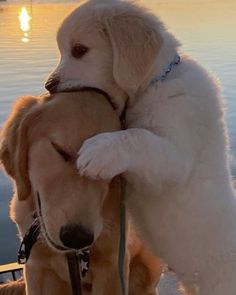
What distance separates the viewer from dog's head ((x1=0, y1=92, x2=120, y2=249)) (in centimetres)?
209

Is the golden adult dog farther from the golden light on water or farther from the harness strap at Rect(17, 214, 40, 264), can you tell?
the golden light on water

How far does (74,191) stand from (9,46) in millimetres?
10306

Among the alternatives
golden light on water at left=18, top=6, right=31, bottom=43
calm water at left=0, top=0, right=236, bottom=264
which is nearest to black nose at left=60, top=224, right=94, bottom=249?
calm water at left=0, top=0, right=236, bottom=264

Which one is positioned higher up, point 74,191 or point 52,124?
point 52,124

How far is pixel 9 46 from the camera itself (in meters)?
12.0

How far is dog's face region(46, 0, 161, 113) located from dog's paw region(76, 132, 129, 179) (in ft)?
1.18

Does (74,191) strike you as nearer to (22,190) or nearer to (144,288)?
(22,190)

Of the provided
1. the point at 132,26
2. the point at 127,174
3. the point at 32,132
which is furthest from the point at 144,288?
the point at 132,26

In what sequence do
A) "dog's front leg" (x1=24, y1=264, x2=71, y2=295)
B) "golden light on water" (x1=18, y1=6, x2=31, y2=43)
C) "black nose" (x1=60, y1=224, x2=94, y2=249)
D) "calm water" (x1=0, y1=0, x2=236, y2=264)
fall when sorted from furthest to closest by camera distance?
"golden light on water" (x1=18, y1=6, x2=31, y2=43)
"calm water" (x1=0, y1=0, x2=236, y2=264)
"dog's front leg" (x1=24, y1=264, x2=71, y2=295)
"black nose" (x1=60, y1=224, x2=94, y2=249)

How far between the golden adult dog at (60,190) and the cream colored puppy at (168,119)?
14cm

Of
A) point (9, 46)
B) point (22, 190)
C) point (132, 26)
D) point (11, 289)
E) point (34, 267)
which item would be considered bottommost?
point (9, 46)

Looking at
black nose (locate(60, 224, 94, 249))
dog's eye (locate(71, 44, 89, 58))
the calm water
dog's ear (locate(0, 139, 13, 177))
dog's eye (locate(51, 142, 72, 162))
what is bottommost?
the calm water

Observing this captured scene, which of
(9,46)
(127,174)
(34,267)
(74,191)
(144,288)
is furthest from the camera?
(9,46)

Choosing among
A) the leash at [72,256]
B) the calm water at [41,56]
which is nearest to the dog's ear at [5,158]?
the leash at [72,256]
